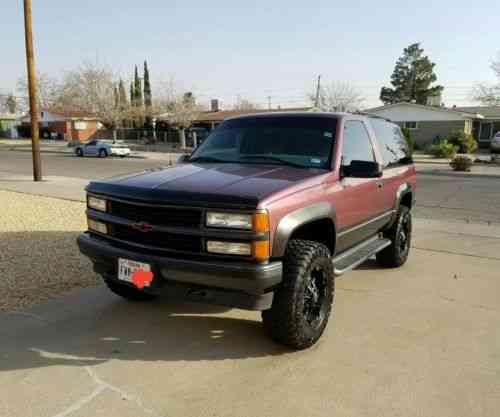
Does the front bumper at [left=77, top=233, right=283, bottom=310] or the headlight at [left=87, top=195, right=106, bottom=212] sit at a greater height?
the headlight at [left=87, top=195, right=106, bottom=212]

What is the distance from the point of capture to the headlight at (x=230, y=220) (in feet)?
9.80

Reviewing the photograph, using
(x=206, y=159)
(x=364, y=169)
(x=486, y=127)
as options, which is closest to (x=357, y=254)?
(x=364, y=169)

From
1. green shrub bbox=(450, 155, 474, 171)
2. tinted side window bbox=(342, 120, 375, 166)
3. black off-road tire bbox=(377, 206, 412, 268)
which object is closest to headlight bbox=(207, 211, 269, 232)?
tinted side window bbox=(342, 120, 375, 166)

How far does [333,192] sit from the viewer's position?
3795 millimetres

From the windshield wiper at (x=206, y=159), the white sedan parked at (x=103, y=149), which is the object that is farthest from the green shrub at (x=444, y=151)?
the windshield wiper at (x=206, y=159)

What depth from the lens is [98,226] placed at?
3.76 metres

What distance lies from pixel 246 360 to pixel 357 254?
5.38 feet

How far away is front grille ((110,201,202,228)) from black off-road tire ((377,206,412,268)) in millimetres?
3182

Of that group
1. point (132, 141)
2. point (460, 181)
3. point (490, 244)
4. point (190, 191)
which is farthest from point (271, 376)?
point (132, 141)

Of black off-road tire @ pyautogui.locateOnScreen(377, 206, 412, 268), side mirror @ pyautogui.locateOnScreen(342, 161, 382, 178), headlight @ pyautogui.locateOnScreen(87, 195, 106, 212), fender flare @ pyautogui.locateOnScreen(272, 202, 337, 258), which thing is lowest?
black off-road tire @ pyautogui.locateOnScreen(377, 206, 412, 268)

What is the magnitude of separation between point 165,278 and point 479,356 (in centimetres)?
248

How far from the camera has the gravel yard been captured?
188 inches

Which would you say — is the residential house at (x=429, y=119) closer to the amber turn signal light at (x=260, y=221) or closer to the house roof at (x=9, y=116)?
the amber turn signal light at (x=260, y=221)

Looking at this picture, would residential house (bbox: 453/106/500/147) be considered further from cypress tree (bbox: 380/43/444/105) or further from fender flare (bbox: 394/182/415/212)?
fender flare (bbox: 394/182/415/212)
